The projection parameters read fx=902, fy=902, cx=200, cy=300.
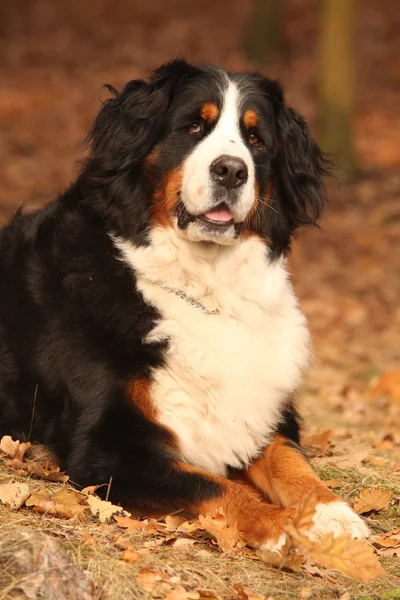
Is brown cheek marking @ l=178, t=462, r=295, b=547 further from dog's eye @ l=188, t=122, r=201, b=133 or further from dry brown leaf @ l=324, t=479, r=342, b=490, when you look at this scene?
dog's eye @ l=188, t=122, r=201, b=133

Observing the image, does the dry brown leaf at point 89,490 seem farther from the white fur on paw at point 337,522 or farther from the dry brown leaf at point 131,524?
the white fur on paw at point 337,522

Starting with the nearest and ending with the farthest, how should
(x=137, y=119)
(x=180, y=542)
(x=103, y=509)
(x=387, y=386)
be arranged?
1. (x=180, y=542)
2. (x=103, y=509)
3. (x=137, y=119)
4. (x=387, y=386)

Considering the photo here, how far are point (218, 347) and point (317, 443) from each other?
135 centimetres

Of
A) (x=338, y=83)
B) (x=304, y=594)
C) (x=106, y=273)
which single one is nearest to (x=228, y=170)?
(x=106, y=273)

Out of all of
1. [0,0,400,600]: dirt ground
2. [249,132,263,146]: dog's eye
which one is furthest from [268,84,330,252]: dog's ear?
[0,0,400,600]: dirt ground

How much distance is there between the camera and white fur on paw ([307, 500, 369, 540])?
3.76 metres

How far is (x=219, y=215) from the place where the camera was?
4.18m

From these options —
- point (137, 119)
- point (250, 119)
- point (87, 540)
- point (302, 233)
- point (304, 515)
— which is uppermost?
point (250, 119)

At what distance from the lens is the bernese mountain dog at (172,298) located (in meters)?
4.03

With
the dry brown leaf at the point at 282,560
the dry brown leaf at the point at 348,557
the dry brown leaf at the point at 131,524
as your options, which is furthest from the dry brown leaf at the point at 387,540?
the dry brown leaf at the point at 131,524

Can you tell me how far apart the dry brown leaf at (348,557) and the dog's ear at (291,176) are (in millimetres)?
1633

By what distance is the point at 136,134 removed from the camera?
14.3 ft

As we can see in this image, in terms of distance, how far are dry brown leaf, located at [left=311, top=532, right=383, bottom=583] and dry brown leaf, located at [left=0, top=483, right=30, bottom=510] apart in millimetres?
1201

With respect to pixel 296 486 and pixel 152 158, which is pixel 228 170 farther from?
pixel 296 486
